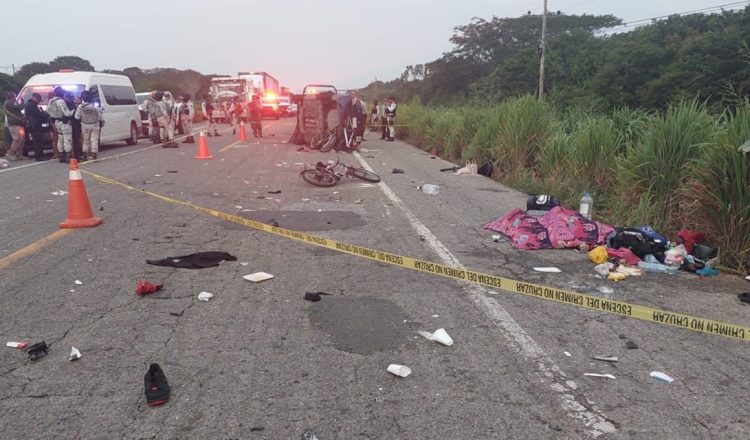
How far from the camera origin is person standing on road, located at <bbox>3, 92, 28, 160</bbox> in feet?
48.7

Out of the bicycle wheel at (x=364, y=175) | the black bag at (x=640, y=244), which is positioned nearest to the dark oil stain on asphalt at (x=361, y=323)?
the black bag at (x=640, y=244)

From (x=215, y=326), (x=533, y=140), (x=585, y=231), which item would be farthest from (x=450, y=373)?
(x=533, y=140)

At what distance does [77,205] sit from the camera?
7148 mm

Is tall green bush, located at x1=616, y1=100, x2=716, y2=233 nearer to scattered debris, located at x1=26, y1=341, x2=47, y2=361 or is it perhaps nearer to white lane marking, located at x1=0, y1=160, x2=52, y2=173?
scattered debris, located at x1=26, y1=341, x2=47, y2=361

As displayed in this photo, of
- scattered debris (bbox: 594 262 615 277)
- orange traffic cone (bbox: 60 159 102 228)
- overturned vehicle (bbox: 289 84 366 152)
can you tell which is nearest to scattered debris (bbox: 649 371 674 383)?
scattered debris (bbox: 594 262 615 277)

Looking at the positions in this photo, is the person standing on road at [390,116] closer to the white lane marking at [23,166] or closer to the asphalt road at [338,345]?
the white lane marking at [23,166]

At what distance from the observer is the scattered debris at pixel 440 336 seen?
393 centimetres

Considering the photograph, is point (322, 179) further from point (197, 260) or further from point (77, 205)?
point (197, 260)

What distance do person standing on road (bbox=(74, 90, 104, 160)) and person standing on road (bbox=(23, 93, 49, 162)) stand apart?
3.20ft

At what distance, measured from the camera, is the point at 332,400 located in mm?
3156

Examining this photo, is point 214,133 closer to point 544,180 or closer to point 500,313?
point 544,180

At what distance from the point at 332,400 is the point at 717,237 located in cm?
508

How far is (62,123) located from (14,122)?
1.71 meters

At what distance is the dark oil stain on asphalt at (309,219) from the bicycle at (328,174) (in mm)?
2564
